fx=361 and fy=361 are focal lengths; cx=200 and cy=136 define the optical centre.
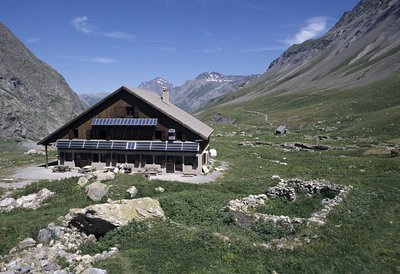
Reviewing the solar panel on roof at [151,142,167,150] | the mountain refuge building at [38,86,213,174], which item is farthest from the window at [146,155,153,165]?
the solar panel on roof at [151,142,167,150]

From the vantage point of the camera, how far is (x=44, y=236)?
24.6m

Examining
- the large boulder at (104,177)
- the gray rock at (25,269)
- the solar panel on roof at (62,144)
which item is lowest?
the gray rock at (25,269)

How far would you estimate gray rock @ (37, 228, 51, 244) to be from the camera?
80.0ft

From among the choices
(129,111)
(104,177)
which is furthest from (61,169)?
(104,177)

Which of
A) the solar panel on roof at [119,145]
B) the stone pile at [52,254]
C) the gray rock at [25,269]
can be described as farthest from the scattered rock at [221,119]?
the gray rock at [25,269]

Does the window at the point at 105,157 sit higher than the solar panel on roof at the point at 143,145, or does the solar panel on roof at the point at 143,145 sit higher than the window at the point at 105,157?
the solar panel on roof at the point at 143,145

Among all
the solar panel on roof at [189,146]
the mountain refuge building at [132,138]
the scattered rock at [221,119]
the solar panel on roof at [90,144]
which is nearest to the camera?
the solar panel on roof at [189,146]

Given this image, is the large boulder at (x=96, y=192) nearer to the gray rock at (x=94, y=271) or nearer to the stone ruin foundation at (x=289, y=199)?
the stone ruin foundation at (x=289, y=199)

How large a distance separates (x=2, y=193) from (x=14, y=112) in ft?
303

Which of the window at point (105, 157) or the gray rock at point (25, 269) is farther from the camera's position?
the window at point (105, 157)

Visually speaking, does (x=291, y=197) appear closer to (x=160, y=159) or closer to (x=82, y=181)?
(x=160, y=159)

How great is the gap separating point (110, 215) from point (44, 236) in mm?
4626

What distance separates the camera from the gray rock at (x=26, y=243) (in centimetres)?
2344

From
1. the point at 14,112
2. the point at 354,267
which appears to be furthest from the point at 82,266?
the point at 14,112
